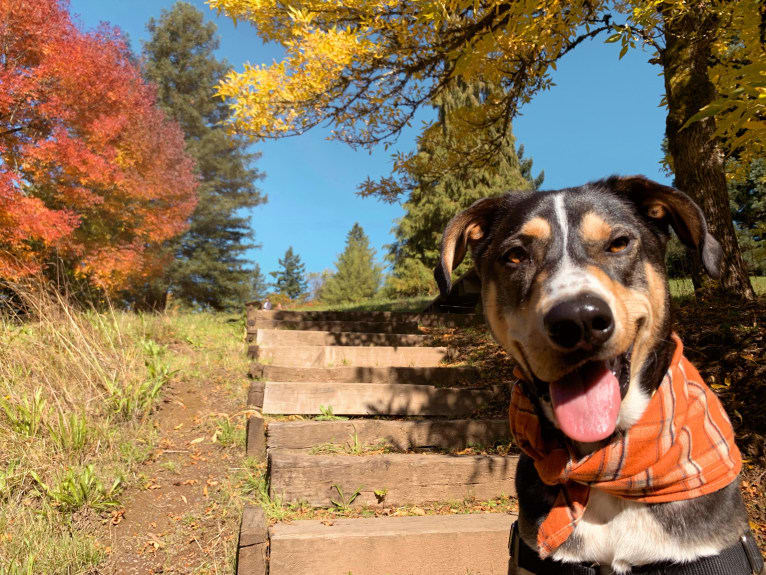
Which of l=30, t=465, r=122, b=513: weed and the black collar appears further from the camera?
l=30, t=465, r=122, b=513: weed

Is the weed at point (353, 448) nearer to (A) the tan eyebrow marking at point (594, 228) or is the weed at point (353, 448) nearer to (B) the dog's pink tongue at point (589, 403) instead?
(B) the dog's pink tongue at point (589, 403)

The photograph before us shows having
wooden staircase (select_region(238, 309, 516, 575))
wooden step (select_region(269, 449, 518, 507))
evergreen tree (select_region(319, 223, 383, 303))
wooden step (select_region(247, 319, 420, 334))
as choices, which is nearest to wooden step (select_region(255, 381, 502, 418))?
wooden staircase (select_region(238, 309, 516, 575))

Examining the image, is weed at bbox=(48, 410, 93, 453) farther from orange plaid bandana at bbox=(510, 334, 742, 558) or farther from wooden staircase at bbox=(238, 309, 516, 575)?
orange plaid bandana at bbox=(510, 334, 742, 558)

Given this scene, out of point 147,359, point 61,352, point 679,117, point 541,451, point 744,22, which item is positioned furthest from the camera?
point 679,117

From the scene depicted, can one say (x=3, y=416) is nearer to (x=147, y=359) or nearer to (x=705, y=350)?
(x=147, y=359)

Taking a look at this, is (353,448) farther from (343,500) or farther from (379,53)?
(379,53)

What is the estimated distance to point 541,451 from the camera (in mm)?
1721

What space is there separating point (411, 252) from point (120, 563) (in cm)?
2158

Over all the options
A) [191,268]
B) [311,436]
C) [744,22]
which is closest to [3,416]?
[311,436]

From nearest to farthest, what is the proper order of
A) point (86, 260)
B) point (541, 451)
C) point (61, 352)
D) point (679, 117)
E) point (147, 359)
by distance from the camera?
1. point (541, 451)
2. point (61, 352)
3. point (147, 359)
4. point (679, 117)
5. point (86, 260)

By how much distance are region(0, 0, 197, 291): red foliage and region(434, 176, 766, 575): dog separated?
8.37 meters

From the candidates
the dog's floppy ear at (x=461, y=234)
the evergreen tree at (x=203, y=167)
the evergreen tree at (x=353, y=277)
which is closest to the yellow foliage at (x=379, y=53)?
the dog's floppy ear at (x=461, y=234)

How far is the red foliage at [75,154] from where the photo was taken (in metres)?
8.12

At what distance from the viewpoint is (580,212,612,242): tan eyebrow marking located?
1776mm
